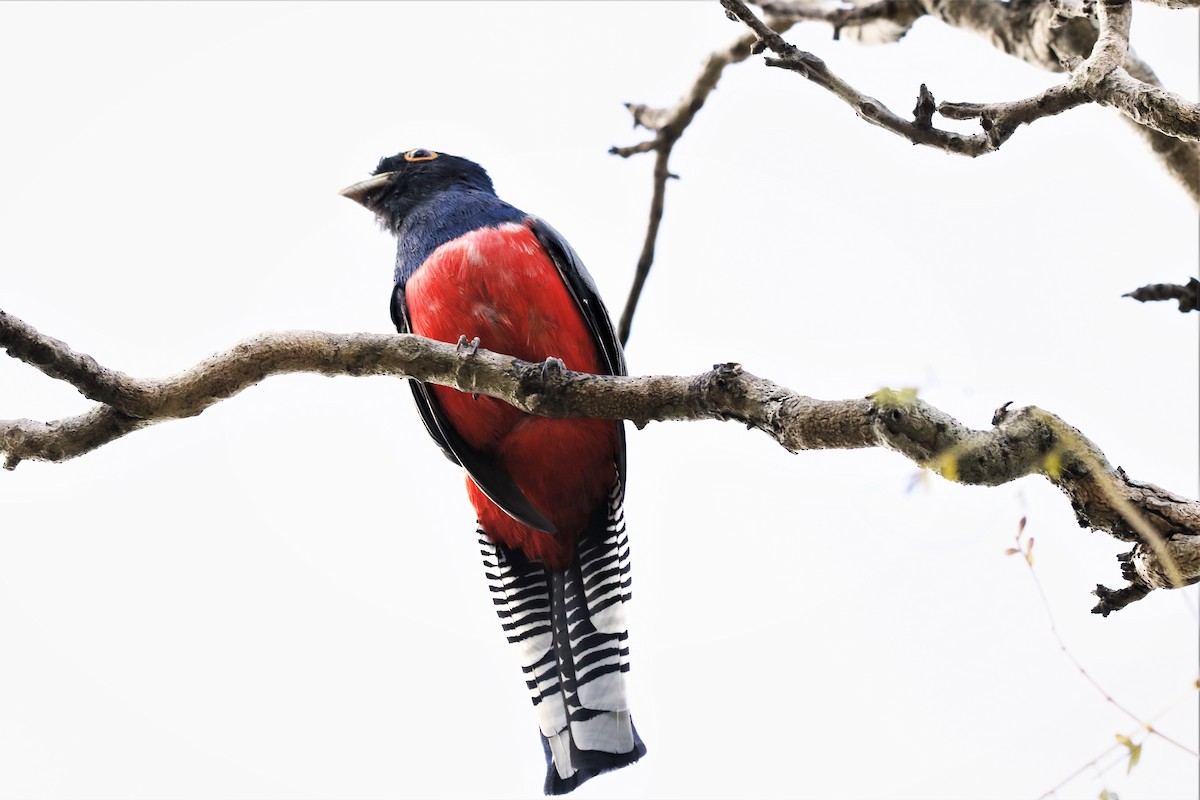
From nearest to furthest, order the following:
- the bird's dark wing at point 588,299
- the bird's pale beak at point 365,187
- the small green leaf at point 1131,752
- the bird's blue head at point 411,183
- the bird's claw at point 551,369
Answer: the small green leaf at point 1131,752 < the bird's claw at point 551,369 < the bird's dark wing at point 588,299 < the bird's blue head at point 411,183 < the bird's pale beak at point 365,187

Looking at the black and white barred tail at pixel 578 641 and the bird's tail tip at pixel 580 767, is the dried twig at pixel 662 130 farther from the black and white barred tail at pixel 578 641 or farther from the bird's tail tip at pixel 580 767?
the bird's tail tip at pixel 580 767

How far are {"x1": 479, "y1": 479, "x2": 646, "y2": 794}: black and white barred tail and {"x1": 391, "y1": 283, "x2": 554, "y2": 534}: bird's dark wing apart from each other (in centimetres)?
27

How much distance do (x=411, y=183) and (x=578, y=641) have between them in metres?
2.18

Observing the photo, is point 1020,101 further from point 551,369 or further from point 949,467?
point 551,369

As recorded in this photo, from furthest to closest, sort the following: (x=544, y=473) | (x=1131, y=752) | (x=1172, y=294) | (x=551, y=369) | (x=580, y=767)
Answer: (x=544, y=473) < (x=580, y=767) < (x=551, y=369) < (x=1172, y=294) < (x=1131, y=752)

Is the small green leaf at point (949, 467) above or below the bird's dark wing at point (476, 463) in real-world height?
below

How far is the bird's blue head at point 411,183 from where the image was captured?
489cm

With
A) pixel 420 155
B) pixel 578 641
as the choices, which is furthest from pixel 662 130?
pixel 578 641

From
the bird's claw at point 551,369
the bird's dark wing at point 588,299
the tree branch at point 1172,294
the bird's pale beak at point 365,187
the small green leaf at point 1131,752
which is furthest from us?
the bird's pale beak at point 365,187

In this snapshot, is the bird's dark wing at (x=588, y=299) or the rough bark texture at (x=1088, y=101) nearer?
the rough bark texture at (x=1088, y=101)

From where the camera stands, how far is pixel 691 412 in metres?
2.92

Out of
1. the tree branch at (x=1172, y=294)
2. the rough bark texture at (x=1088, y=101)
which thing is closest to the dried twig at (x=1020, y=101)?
the rough bark texture at (x=1088, y=101)

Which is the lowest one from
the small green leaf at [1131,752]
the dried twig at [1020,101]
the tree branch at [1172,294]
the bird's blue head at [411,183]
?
the small green leaf at [1131,752]

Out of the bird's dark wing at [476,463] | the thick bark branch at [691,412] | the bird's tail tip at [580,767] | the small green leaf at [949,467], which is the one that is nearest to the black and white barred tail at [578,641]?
the bird's tail tip at [580,767]
